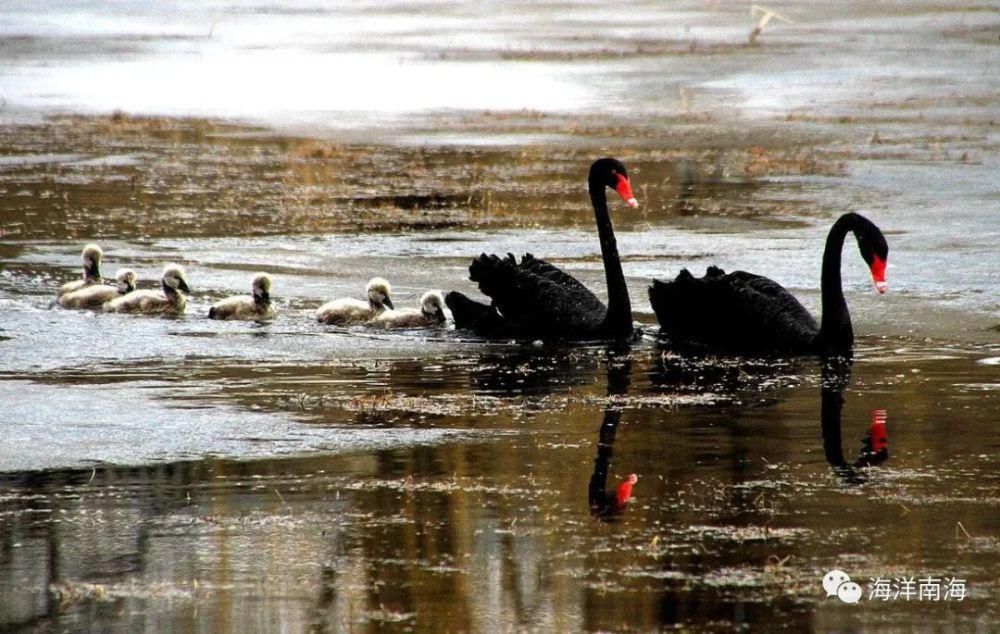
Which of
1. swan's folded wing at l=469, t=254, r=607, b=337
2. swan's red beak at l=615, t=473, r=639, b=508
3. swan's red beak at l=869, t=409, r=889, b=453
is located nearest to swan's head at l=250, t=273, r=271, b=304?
swan's folded wing at l=469, t=254, r=607, b=337

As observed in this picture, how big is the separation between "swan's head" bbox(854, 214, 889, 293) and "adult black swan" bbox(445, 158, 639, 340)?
3.59ft

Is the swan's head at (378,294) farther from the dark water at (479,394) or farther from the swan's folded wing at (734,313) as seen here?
the swan's folded wing at (734,313)

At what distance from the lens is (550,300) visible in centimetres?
991

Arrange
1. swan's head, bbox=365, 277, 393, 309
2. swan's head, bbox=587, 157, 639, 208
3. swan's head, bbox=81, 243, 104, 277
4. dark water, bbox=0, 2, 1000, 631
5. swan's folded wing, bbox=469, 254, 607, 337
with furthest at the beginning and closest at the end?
swan's head, bbox=81, 243, 104, 277, swan's head, bbox=365, 277, 393, 309, swan's head, bbox=587, 157, 639, 208, swan's folded wing, bbox=469, 254, 607, 337, dark water, bbox=0, 2, 1000, 631

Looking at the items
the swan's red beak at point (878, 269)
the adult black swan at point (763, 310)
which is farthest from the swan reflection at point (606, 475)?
the swan's red beak at point (878, 269)

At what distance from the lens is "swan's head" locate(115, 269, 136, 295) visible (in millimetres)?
11055

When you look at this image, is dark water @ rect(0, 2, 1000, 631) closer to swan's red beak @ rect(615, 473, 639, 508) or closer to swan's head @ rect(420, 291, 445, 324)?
swan's red beak @ rect(615, 473, 639, 508)

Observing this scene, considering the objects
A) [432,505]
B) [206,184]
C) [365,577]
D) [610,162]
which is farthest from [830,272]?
[206,184]

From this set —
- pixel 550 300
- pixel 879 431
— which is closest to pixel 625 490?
pixel 879 431

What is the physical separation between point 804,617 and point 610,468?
1733 mm

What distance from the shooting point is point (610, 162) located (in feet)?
34.1

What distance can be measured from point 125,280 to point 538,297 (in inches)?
99.2

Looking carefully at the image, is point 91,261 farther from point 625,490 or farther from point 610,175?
point 625,490

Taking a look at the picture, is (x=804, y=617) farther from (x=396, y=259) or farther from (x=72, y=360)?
(x=396, y=259)
